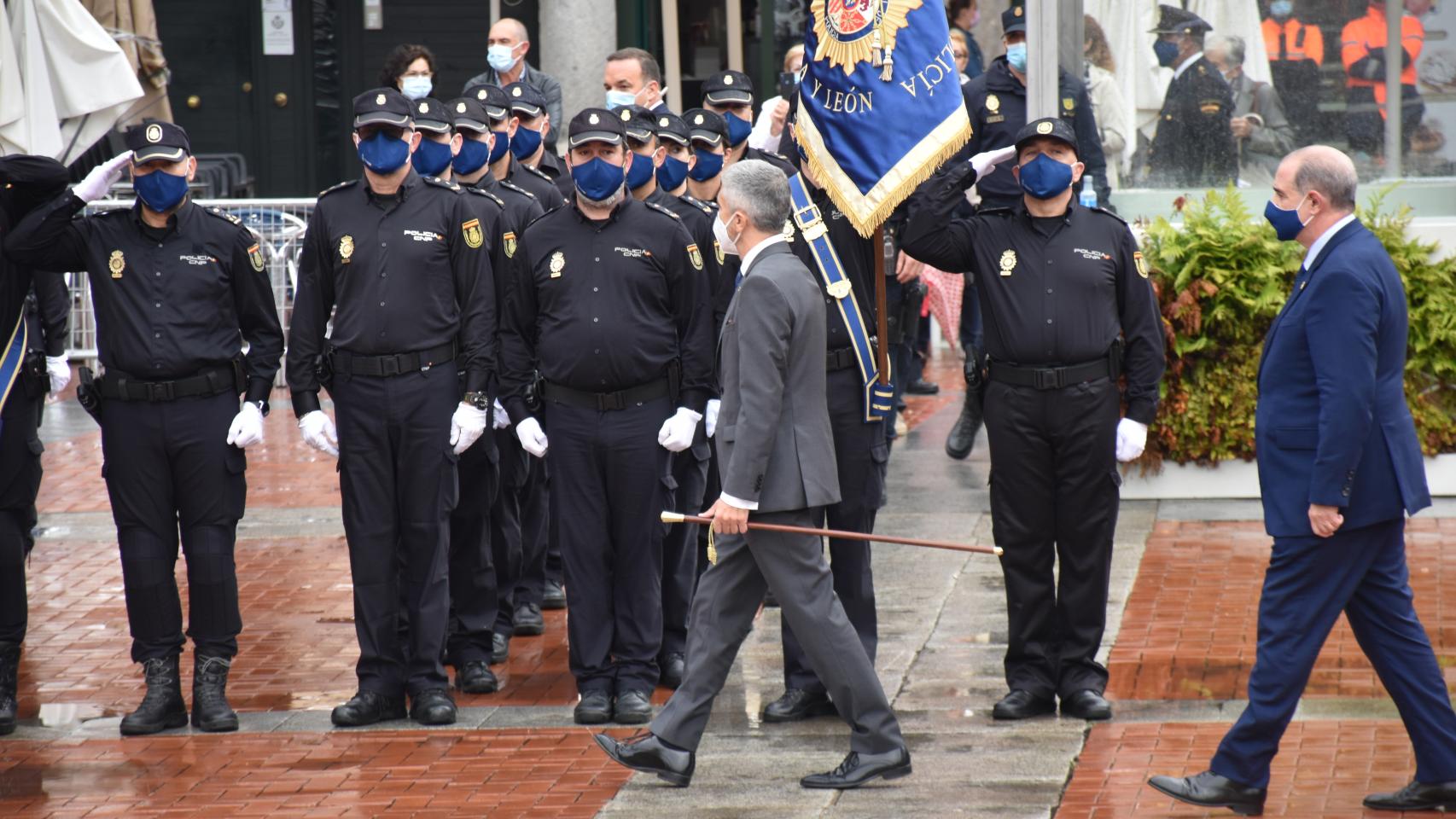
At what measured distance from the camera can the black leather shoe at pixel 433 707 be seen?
23.6ft

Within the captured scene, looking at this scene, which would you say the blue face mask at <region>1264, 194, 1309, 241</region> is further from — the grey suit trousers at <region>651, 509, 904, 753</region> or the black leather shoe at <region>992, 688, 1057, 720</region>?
the black leather shoe at <region>992, 688, 1057, 720</region>

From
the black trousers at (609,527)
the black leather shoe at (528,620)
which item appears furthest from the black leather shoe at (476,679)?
the black leather shoe at (528,620)

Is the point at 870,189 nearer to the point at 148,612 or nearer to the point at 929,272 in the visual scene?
the point at 148,612

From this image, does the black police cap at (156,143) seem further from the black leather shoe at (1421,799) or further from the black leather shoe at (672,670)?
the black leather shoe at (1421,799)

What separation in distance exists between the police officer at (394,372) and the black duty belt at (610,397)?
0.29m

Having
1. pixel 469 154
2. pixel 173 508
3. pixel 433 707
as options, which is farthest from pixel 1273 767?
pixel 469 154

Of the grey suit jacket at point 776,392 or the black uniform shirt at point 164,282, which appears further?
the black uniform shirt at point 164,282

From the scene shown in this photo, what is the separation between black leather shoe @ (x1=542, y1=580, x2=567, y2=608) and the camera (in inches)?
358

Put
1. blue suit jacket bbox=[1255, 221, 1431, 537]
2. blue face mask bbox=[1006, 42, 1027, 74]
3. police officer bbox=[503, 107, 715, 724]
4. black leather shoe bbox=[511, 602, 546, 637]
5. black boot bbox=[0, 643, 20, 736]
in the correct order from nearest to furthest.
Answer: blue suit jacket bbox=[1255, 221, 1431, 537]
police officer bbox=[503, 107, 715, 724]
black boot bbox=[0, 643, 20, 736]
black leather shoe bbox=[511, 602, 546, 637]
blue face mask bbox=[1006, 42, 1027, 74]

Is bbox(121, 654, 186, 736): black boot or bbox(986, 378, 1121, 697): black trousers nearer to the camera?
bbox(986, 378, 1121, 697): black trousers

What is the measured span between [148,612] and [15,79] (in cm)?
411

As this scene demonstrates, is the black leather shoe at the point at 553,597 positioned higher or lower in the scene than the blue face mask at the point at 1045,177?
lower

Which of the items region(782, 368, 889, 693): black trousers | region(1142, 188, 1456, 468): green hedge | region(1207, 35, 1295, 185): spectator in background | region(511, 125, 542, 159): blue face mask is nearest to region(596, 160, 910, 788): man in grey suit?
region(782, 368, 889, 693): black trousers

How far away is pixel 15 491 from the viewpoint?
7.57 m
